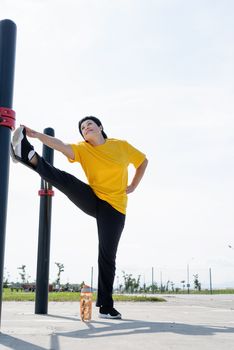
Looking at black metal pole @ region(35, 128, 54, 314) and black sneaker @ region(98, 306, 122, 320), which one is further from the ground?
black metal pole @ region(35, 128, 54, 314)

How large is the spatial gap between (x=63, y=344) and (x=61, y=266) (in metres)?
42.3

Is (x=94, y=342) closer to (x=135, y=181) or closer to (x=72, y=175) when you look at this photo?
(x=72, y=175)

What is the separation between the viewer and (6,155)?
2473 millimetres

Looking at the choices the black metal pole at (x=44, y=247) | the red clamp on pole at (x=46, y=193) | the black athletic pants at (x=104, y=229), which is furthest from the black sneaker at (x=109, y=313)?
the red clamp on pole at (x=46, y=193)

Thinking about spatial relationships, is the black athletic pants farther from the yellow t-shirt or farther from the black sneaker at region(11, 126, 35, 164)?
the black sneaker at region(11, 126, 35, 164)

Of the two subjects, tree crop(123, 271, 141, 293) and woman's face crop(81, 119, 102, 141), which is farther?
tree crop(123, 271, 141, 293)

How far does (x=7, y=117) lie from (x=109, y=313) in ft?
5.88

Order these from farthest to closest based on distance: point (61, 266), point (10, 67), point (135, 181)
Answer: point (61, 266) → point (135, 181) → point (10, 67)

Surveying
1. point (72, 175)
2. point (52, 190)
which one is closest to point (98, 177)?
point (72, 175)

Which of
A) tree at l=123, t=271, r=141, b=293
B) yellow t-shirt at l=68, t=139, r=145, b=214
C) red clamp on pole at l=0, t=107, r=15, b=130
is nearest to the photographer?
red clamp on pole at l=0, t=107, r=15, b=130

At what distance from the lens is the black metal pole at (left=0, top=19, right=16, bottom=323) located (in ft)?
7.86

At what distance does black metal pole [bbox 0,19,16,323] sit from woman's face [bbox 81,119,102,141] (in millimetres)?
1106

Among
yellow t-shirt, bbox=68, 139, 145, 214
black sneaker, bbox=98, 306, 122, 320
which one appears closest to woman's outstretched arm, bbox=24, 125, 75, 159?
yellow t-shirt, bbox=68, 139, 145, 214

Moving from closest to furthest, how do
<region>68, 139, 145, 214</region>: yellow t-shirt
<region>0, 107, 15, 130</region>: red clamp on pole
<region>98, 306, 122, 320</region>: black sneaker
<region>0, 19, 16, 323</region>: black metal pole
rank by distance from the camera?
<region>0, 19, 16, 323</region>: black metal pole → <region>0, 107, 15, 130</region>: red clamp on pole → <region>98, 306, 122, 320</region>: black sneaker → <region>68, 139, 145, 214</region>: yellow t-shirt
